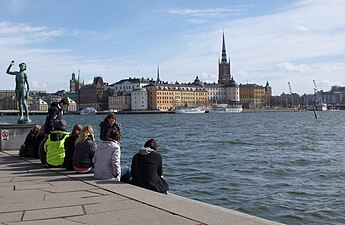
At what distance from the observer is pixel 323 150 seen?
1169 inches

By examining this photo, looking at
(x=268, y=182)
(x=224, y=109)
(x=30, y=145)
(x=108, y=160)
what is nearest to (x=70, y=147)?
(x=108, y=160)

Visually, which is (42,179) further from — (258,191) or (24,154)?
(258,191)

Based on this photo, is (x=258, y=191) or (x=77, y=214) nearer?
(x=77, y=214)

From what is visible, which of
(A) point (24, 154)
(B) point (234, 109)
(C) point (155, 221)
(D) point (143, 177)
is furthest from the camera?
(B) point (234, 109)

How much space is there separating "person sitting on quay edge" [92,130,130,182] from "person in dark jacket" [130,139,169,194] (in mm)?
559

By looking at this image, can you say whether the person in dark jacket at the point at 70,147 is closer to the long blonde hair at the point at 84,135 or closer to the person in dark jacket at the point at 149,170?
the long blonde hair at the point at 84,135

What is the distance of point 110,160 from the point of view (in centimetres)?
939

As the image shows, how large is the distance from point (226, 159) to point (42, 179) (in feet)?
51.3

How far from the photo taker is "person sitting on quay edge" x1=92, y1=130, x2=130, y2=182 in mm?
9367

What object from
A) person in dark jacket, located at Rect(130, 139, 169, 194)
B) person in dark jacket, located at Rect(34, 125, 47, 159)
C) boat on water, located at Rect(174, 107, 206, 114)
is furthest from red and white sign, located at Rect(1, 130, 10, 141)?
boat on water, located at Rect(174, 107, 206, 114)

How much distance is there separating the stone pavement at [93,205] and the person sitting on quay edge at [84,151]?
421mm

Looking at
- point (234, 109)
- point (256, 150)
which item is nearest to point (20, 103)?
point (256, 150)

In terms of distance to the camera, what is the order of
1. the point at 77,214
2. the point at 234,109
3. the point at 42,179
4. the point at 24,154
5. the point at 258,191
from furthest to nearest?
1. the point at 234,109
2. the point at 258,191
3. the point at 24,154
4. the point at 42,179
5. the point at 77,214

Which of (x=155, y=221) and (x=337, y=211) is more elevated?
(x=155, y=221)
